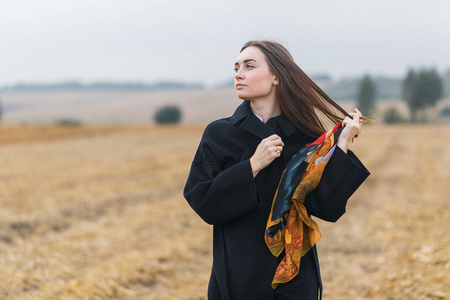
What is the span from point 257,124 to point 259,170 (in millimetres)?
257

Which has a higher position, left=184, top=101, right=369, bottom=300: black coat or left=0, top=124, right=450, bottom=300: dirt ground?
left=184, top=101, right=369, bottom=300: black coat

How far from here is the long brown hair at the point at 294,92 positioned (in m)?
2.58

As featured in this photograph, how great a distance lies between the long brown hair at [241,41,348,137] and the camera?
2582mm

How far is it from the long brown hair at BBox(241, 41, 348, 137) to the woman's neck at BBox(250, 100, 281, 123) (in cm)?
4

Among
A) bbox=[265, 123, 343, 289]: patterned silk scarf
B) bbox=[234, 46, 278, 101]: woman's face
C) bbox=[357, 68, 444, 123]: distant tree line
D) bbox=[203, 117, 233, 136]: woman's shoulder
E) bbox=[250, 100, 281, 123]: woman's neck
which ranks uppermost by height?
bbox=[234, 46, 278, 101]: woman's face

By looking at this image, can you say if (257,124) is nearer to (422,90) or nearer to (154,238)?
(154,238)

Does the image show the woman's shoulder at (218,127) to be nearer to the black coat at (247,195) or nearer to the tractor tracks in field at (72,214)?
the black coat at (247,195)

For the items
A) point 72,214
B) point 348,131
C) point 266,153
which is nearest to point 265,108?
point 266,153

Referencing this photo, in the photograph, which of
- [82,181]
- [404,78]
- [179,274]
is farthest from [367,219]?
[404,78]

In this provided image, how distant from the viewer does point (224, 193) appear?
97.0 inches

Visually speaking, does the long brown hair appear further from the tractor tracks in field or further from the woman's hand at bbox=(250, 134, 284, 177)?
the tractor tracks in field

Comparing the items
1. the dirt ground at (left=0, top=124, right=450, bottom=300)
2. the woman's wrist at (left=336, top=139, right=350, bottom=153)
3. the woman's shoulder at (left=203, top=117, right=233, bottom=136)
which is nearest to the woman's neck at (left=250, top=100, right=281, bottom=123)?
the woman's shoulder at (left=203, top=117, right=233, bottom=136)

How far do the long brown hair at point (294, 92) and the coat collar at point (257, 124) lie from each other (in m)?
0.04

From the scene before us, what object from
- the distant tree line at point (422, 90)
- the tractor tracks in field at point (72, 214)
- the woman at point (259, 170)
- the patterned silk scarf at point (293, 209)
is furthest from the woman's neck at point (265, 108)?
the distant tree line at point (422, 90)
